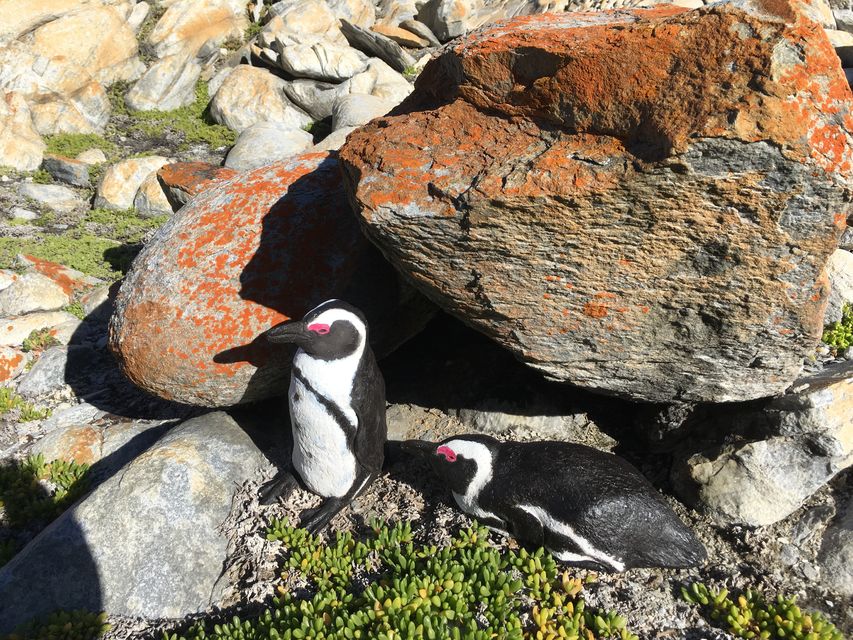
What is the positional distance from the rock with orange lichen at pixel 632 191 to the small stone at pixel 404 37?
11918mm

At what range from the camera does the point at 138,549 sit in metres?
3.87

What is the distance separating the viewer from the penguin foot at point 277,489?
4199 mm

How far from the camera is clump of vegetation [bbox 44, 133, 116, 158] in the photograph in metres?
11.4

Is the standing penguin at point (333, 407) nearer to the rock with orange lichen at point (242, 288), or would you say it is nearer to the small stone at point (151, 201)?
the rock with orange lichen at point (242, 288)

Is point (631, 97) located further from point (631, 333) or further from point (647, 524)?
point (647, 524)

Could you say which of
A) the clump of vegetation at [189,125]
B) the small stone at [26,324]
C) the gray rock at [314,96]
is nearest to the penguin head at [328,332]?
the small stone at [26,324]

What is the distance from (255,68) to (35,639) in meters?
12.1

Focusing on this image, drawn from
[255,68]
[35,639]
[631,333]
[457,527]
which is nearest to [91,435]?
[35,639]

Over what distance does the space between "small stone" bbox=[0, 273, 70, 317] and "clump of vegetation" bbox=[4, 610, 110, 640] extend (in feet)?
14.8

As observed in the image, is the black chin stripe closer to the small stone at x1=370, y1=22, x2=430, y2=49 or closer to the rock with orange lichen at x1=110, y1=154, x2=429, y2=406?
the rock with orange lichen at x1=110, y1=154, x2=429, y2=406

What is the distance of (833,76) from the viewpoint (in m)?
2.82

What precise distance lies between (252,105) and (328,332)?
10.2 metres

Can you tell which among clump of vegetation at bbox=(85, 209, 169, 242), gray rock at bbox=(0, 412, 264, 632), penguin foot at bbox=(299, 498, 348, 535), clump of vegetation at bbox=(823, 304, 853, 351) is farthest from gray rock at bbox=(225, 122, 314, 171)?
clump of vegetation at bbox=(823, 304, 853, 351)

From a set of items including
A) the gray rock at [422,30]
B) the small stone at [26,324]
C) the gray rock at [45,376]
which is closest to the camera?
the gray rock at [45,376]
